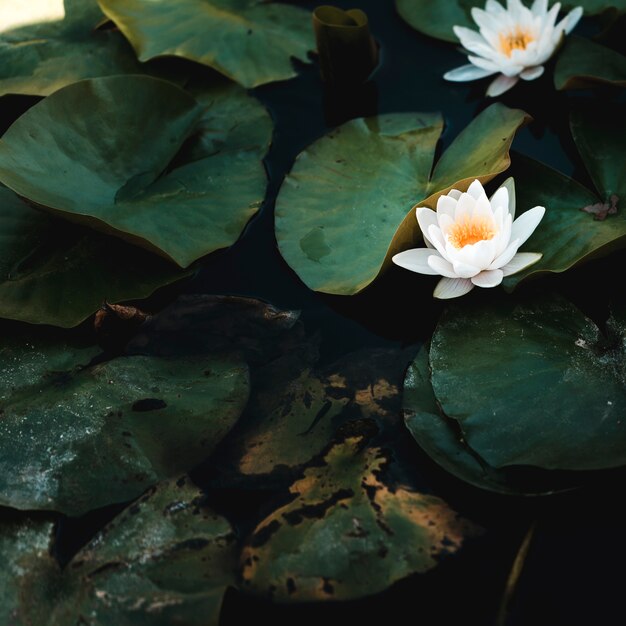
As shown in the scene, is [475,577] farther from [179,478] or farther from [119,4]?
[119,4]

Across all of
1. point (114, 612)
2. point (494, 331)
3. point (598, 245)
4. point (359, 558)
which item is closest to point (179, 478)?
point (114, 612)

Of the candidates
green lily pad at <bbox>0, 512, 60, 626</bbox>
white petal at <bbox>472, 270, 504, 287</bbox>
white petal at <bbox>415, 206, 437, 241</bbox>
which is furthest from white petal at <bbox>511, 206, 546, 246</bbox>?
green lily pad at <bbox>0, 512, 60, 626</bbox>

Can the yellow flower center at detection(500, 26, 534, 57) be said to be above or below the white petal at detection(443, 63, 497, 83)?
above

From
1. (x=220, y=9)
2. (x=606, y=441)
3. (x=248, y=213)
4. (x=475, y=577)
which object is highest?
(x=220, y=9)

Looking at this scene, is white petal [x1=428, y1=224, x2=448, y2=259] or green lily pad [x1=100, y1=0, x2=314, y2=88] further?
green lily pad [x1=100, y1=0, x2=314, y2=88]

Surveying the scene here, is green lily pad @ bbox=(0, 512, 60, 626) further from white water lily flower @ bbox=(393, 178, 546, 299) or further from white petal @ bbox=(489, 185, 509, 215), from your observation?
white petal @ bbox=(489, 185, 509, 215)

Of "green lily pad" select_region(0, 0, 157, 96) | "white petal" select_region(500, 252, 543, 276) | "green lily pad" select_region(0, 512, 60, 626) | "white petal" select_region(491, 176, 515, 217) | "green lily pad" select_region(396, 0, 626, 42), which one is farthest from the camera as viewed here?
"green lily pad" select_region(396, 0, 626, 42)
